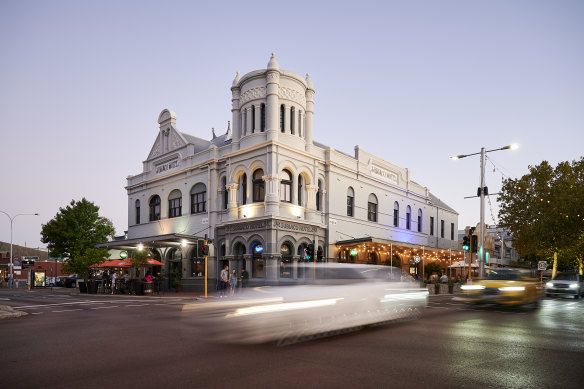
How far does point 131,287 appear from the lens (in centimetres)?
2919

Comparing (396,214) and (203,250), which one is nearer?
(203,250)

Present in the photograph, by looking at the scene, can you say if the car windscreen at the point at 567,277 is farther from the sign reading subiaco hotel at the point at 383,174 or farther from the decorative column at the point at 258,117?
the decorative column at the point at 258,117

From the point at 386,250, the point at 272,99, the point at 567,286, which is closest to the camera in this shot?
the point at 567,286

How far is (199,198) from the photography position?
34.8 metres

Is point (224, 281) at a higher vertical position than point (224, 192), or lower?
lower

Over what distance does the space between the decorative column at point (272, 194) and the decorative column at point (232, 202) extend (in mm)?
3302

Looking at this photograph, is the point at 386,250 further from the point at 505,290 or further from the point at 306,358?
the point at 306,358

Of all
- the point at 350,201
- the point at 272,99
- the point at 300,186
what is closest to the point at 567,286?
the point at 350,201

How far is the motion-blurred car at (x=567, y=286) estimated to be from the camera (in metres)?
25.4

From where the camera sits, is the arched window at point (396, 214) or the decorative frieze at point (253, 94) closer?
the decorative frieze at point (253, 94)

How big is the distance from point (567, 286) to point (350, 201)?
16.2 metres

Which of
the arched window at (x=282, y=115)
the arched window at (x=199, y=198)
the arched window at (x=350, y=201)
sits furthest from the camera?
the arched window at (x=350, y=201)

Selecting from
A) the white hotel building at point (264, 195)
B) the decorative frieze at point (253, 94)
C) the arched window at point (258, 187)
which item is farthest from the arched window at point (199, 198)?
the decorative frieze at point (253, 94)

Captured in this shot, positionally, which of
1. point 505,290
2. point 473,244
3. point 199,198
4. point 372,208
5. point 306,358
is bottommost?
point 505,290
